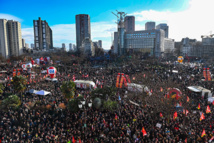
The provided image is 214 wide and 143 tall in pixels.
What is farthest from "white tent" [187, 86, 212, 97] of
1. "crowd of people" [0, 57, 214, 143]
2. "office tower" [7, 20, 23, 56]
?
"office tower" [7, 20, 23, 56]

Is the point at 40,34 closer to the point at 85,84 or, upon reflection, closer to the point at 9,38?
the point at 9,38

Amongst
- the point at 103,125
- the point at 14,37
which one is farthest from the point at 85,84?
the point at 14,37

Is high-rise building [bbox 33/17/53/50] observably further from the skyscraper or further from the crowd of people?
the crowd of people

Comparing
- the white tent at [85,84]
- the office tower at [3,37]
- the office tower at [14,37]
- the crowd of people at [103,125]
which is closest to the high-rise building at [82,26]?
the office tower at [14,37]

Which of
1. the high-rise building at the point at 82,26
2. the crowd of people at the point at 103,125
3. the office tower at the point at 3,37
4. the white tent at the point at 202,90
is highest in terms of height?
the high-rise building at the point at 82,26

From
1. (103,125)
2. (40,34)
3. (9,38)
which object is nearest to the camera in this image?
(103,125)

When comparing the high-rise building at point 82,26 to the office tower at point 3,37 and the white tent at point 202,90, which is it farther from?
→ the white tent at point 202,90

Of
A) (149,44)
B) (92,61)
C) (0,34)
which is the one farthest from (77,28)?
(92,61)

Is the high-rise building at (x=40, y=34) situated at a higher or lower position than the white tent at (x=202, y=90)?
higher

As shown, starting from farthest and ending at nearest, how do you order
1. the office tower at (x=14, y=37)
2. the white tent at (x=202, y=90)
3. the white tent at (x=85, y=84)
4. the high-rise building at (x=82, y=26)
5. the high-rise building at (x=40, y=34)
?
1. the high-rise building at (x=82, y=26)
2. the high-rise building at (x=40, y=34)
3. the office tower at (x=14, y=37)
4. the white tent at (x=85, y=84)
5. the white tent at (x=202, y=90)
